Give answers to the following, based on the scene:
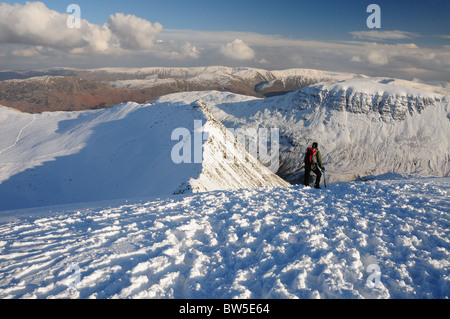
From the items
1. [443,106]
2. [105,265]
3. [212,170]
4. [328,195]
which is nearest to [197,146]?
[212,170]

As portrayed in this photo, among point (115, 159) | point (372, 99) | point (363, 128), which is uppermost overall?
point (372, 99)

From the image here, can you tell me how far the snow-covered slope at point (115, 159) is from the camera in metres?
31.8

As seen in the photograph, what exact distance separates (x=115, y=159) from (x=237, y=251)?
121 feet

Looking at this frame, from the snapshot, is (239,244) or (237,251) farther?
(239,244)

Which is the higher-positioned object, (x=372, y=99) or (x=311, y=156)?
(x=372, y=99)

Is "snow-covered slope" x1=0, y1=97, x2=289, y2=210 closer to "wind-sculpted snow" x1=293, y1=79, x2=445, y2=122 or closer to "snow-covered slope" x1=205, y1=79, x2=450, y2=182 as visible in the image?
"snow-covered slope" x1=205, y1=79, x2=450, y2=182

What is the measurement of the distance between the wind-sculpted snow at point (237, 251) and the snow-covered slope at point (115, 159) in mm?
17524

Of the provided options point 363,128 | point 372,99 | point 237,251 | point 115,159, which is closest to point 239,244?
point 237,251

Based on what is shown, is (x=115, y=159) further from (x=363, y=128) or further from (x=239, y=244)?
(x=363, y=128)

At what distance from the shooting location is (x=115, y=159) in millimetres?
39281

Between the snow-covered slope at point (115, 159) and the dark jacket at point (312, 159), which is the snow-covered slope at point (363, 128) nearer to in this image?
the snow-covered slope at point (115, 159)

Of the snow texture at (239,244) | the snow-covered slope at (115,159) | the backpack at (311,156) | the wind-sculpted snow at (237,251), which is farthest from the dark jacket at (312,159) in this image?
the snow-covered slope at (115,159)

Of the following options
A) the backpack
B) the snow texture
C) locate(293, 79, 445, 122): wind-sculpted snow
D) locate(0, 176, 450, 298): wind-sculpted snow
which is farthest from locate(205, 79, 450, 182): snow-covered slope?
locate(0, 176, 450, 298): wind-sculpted snow

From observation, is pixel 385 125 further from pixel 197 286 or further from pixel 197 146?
pixel 197 286
